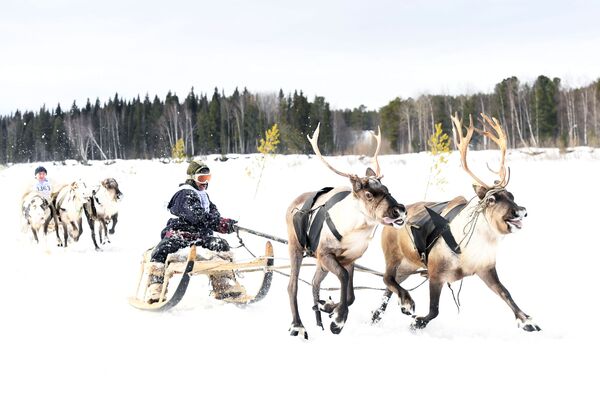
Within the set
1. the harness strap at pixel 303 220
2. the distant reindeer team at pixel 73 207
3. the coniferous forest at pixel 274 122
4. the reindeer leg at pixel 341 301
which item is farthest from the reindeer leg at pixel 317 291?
the coniferous forest at pixel 274 122

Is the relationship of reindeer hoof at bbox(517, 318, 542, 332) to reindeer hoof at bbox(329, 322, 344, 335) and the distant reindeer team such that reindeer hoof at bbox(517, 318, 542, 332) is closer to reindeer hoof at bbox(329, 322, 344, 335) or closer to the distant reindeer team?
reindeer hoof at bbox(329, 322, 344, 335)

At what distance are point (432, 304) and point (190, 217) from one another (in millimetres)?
2539

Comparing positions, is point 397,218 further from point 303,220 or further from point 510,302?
point 510,302

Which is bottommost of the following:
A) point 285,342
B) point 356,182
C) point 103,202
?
point 285,342

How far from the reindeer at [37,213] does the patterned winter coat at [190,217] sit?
6023mm

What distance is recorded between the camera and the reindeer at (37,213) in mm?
10898

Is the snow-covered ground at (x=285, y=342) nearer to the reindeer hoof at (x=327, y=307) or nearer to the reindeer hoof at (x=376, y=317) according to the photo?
the reindeer hoof at (x=376, y=317)

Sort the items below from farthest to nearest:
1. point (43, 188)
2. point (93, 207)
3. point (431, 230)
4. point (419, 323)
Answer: point (43, 188) → point (93, 207) → point (431, 230) → point (419, 323)

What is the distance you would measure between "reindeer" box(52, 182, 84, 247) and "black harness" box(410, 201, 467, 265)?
7.83 m

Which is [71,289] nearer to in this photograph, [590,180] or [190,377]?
[190,377]

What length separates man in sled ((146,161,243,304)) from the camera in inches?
224

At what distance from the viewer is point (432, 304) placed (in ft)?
14.4

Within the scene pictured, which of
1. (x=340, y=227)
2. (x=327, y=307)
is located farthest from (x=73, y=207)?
(x=340, y=227)

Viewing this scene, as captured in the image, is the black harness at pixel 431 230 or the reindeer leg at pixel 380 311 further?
the reindeer leg at pixel 380 311
